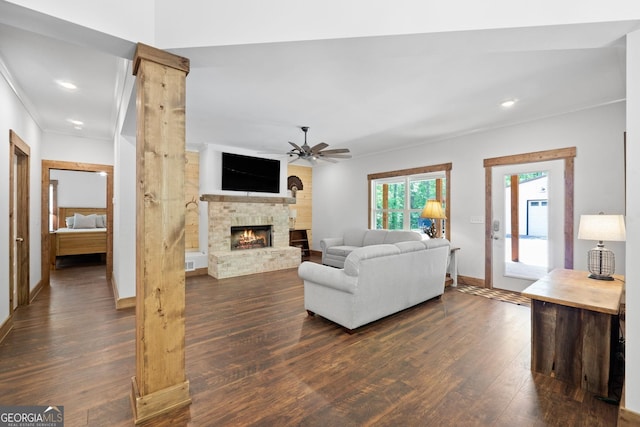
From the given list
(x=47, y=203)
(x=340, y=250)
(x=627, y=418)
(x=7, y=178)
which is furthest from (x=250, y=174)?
(x=627, y=418)

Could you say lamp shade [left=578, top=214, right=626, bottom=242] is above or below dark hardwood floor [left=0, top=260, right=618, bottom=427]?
above

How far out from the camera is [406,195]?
6.24 meters

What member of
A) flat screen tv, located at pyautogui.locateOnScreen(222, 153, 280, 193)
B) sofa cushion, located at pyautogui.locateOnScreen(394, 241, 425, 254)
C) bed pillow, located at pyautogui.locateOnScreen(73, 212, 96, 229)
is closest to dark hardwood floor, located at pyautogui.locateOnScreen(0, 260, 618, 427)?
sofa cushion, located at pyautogui.locateOnScreen(394, 241, 425, 254)

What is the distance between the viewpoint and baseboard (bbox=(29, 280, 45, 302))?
3.95m

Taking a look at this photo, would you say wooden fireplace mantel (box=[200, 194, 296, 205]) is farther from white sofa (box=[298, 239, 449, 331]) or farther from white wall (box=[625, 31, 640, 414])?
white wall (box=[625, 31, 640, 414])

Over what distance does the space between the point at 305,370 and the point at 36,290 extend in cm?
458

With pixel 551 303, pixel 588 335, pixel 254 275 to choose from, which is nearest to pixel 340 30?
pixel 551 303

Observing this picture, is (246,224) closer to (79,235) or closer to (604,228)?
(79,235)

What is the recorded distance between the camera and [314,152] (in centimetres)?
464

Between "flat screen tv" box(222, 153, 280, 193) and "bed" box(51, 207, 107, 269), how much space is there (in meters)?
3.38

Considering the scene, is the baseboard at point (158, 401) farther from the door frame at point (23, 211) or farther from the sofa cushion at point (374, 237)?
the sofa cushion at point (374, 237)

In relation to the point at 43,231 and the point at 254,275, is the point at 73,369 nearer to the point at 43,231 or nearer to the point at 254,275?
the point at 254,275

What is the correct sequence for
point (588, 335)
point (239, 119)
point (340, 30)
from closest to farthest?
point (340, 30) → point (588, 335) → point (239, 119)

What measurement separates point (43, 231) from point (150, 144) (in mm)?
4818
